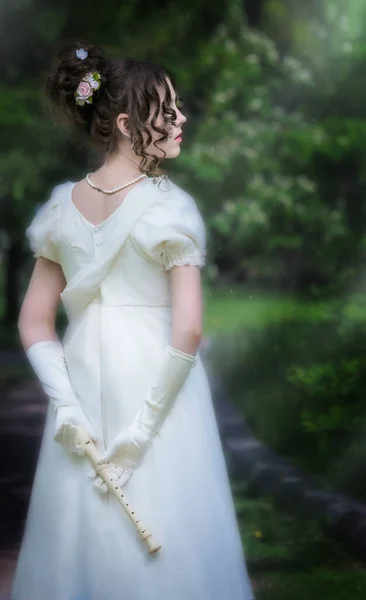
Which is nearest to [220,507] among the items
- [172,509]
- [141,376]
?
[172,509]

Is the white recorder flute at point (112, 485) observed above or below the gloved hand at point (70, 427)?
below

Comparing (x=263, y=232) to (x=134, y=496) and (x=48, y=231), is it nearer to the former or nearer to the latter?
(x=48, y=231)

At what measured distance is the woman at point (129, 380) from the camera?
258 centimetres

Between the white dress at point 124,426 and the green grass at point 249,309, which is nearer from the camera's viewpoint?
the white dress at point 124,426

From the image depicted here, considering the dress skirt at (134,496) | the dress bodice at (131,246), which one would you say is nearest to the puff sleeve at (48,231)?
the dress bodice at (131,246)

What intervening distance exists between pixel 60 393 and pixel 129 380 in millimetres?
187

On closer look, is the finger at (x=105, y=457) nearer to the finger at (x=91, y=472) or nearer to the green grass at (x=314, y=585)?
the finger at (x=91, y=472)

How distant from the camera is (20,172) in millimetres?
3320

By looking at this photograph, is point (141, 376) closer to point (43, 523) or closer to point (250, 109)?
point (43, 523)

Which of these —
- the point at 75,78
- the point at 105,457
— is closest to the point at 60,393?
the point at 105,457

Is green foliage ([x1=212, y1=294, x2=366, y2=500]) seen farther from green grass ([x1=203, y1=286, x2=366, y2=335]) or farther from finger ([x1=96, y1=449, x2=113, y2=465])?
finger ([x1=96, y1=449, x2=113, y2=465])

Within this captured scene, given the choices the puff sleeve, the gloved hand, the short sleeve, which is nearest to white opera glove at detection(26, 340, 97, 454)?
the gloved hand

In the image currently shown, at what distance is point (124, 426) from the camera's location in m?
2.61

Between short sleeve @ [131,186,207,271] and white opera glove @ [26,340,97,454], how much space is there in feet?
1.31
